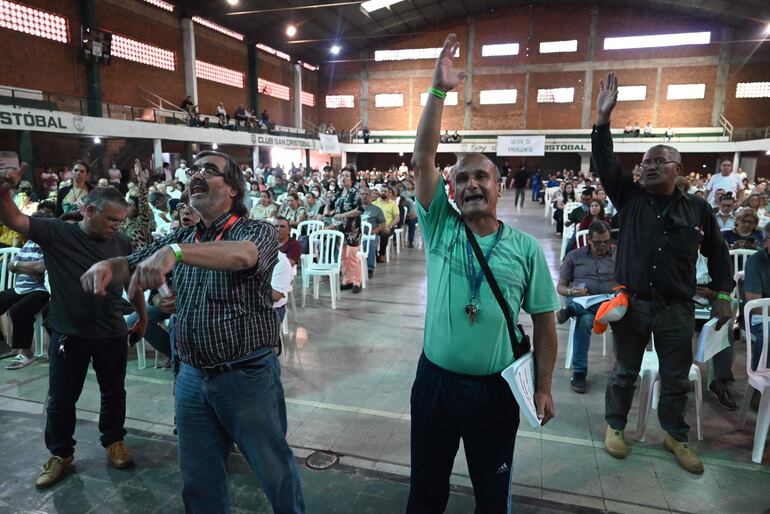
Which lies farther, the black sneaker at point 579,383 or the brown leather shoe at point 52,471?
the black sneaker at point 579,383

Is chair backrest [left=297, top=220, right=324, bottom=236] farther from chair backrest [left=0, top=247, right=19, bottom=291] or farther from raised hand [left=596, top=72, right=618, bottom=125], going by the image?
raised hand [left=596, top=72, right=618, bottom=125]

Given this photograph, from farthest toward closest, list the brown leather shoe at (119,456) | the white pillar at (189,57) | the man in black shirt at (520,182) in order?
the white pillar at (189,57) → the man in black shirt at (520,182) → the brown leather shoe at (119,456)

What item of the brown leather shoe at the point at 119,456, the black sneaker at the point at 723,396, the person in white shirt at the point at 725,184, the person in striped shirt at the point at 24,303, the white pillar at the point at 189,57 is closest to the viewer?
the brown leather shoe at the point at 119,456

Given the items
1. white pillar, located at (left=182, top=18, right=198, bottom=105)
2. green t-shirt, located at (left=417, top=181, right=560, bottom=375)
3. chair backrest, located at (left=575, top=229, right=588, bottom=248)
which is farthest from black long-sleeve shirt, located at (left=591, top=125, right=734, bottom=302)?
white pillar, located at (left=182, top=18, right=198, bottom=105)

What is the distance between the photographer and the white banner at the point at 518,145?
14523 millimetres

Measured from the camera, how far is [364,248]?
6691mm

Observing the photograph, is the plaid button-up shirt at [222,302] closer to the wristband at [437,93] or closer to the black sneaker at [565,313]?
the wristband at [437,93]

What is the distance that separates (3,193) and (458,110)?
26.1 meters

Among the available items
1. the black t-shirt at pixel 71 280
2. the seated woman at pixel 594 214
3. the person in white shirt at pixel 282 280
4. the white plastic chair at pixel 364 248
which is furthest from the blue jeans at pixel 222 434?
the white plastic chair at pixel 364 248

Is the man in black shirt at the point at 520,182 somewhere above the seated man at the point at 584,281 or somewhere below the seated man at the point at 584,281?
above

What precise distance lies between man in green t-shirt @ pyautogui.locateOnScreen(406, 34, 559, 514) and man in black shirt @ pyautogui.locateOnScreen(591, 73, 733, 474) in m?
1.09

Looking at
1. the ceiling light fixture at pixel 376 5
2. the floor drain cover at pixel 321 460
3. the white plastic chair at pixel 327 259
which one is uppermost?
the ceiling light fixture at pixel 376 5

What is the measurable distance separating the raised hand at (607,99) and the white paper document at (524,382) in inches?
57.9

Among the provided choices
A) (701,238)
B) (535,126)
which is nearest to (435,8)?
(535,126)
